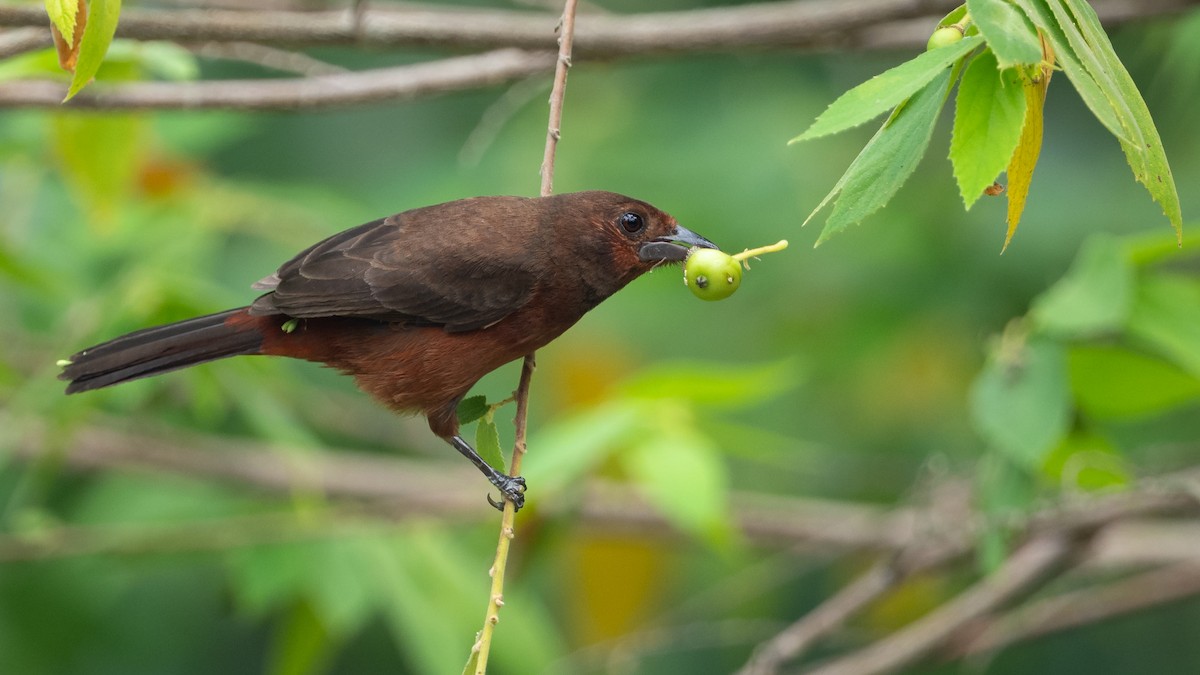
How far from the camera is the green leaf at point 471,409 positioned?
296 centimetres

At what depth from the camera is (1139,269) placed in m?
3.64

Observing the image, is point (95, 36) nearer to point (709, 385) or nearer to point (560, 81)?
point (560, 81)

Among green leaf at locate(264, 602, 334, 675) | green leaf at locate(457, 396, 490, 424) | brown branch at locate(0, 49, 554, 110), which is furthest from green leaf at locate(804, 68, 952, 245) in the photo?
green leaf at locate(264, 602, 334, 675)

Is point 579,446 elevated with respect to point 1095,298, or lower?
elevated

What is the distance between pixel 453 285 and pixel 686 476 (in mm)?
901

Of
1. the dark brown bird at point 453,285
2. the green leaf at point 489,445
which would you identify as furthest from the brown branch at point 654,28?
the green leaf at point 489,445

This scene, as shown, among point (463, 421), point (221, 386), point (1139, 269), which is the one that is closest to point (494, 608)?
point (463, 421)

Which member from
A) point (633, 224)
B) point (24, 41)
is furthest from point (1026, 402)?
point (24, 41)

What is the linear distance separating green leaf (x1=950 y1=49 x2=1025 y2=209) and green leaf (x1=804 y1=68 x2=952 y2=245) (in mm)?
37

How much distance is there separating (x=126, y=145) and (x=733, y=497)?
8.88 ft

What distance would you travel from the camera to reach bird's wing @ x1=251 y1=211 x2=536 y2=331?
3570mm

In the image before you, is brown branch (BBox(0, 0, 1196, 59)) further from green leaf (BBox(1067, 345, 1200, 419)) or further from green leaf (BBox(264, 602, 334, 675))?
green leaf (BBox(264, 602, 334, 675))

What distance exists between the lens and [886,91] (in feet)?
6.01

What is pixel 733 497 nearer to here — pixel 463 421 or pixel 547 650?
pixel 547 650
